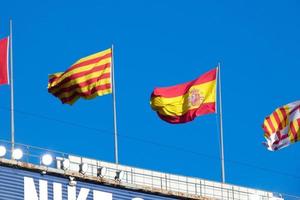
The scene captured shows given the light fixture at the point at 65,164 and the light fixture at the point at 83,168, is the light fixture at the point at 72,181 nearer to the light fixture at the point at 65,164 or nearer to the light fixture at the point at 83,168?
the light fixture at the point at 65,164

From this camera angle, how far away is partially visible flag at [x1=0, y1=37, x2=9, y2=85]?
8175 centimetres

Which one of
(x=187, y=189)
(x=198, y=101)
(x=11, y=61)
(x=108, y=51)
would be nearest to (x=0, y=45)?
(x=11, y=61)

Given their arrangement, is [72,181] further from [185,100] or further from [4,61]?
[185,100]

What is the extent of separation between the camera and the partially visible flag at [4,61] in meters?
81.8

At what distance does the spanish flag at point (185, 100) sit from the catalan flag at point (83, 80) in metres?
3.10

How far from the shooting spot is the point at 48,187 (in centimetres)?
7969

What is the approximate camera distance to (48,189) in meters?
79.6

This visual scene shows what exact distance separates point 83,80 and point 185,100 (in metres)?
6.40

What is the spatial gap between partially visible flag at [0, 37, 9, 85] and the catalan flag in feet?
9.91

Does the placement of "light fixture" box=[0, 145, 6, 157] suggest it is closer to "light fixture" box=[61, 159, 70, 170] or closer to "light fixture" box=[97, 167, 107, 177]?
"light fixture" box=[61, 159, 70, 170]

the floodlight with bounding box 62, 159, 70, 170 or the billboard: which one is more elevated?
the floodlight with bounding box 62, 159, 70, 170

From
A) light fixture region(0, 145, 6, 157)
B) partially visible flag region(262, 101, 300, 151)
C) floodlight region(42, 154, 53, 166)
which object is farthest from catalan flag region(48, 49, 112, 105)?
partially visible flag region(262, 101, 300, 151)

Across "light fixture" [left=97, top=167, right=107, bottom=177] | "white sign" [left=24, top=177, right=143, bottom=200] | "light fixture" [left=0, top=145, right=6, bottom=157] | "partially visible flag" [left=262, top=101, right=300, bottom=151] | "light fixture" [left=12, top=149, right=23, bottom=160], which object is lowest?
"white sign" [left=24, top=177, right=143, bottom=200]

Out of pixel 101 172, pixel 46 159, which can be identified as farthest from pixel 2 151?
pixel 101 172
